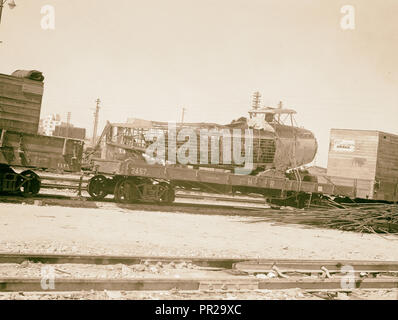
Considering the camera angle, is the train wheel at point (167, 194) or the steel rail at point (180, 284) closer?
the steel rail at point (180, 284)

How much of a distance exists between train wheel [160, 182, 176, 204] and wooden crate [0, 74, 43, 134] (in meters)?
4.38

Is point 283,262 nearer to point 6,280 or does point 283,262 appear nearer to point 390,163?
point 6,280

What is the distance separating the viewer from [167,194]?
1421 centimetres

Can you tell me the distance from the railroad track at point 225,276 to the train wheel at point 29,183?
22.8 feet

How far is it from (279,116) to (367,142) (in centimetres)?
416

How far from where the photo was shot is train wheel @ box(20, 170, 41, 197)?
12.3 m

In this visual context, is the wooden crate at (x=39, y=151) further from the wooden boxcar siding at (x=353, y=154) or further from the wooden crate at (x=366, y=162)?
the wooden boxcar siding at (x=353, y=154)

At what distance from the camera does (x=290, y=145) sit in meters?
15.8

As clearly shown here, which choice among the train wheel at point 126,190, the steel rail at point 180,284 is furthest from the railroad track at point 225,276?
the train wheel at point 126,190

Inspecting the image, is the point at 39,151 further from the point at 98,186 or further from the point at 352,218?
the point at 352,218

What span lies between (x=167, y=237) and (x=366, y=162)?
10998mm

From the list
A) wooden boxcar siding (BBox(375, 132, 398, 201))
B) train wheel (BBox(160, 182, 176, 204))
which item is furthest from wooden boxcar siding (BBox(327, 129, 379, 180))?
train wheel (BBox(160, 182, 176, 204))

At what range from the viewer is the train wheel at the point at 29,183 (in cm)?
1226
